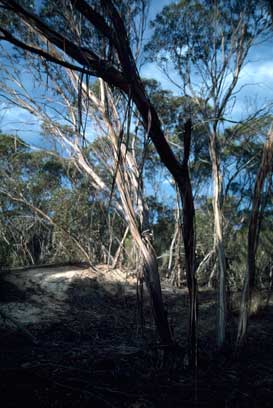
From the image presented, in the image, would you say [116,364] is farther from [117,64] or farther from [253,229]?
[117,64]

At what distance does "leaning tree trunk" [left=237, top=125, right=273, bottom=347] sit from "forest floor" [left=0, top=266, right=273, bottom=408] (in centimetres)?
38

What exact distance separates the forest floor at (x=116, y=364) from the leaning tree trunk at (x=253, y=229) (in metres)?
0.38

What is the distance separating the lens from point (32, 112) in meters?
6.88

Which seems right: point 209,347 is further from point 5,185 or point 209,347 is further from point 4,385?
point 5,185

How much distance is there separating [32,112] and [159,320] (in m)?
4.23

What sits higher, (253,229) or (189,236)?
(253,229)

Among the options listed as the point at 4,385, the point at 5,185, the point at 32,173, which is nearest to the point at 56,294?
the point at 5,185

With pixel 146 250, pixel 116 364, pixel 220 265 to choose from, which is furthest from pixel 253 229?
pixel 116 364

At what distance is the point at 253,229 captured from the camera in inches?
155

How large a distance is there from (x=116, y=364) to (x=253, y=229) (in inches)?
65.7

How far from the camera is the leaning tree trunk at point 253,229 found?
3.82 metres

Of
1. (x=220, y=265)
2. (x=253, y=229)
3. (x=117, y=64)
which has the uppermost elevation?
(x=117, y=64)

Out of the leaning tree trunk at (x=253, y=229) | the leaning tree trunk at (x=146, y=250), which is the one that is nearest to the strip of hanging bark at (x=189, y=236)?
the leaning tree trunk at (x=146, y=250)

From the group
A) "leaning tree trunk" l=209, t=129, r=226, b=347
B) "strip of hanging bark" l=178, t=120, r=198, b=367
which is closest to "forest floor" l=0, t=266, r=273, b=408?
"leaning tree trunk" l=209, t=129, r=226, b=347
